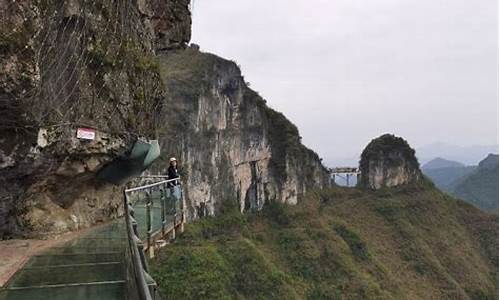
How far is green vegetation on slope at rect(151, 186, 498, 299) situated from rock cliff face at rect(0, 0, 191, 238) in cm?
2536

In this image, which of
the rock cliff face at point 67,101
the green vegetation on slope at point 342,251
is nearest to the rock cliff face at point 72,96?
the rock cliff face at point 67,101

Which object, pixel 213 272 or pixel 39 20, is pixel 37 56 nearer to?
pixel 39 20

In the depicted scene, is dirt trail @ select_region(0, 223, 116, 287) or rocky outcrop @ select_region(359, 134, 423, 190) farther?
rocky outcrop @ select_region(359, 134, 423, 190)

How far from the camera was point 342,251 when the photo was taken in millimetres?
56156

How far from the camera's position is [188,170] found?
5088 cm

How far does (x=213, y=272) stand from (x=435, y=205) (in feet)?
147

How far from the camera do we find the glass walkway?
17.1 ft

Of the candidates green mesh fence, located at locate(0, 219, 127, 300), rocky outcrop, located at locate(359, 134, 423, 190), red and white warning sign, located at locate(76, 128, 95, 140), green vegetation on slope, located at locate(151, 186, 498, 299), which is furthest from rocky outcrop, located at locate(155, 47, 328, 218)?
green mesh fence, located at locate(0, 219, 127, 300)

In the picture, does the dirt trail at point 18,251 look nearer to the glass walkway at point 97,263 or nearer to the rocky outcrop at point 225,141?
the glass walkway at point 97,263

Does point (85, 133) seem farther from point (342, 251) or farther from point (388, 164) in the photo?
point (388, 164)

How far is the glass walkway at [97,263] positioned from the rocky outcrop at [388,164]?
6737cm

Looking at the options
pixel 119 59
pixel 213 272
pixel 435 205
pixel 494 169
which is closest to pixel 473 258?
pixel 435 205

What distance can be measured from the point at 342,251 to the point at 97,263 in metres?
52.0

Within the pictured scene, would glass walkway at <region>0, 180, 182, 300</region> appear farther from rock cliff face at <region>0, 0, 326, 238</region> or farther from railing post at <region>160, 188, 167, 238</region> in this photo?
rock cliff face at <region>0, 0, 326, 238</region>
